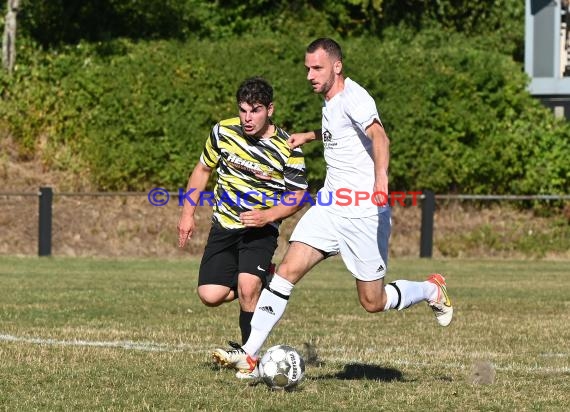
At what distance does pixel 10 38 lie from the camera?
2627 centimetres

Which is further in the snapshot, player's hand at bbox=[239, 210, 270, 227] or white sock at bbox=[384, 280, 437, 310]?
player's hand at bbox=[239, 210, 270, 227]

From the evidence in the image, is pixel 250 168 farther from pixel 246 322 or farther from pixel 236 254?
pixel 246 322

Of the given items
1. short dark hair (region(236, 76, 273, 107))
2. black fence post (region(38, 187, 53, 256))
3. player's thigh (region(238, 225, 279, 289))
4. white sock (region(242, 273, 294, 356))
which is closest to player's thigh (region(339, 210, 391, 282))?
white sock (region(242, 273, 294, 356))

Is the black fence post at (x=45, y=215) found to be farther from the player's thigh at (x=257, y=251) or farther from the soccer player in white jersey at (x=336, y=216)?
the soccer player in white jersey at (x=336, y=216)

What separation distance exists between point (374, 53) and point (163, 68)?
4.40m

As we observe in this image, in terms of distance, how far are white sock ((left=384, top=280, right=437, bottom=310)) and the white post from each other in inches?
740

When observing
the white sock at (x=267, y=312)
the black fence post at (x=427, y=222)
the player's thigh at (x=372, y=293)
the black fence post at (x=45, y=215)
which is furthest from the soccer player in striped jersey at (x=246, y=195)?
the black fence post at (x=427, y=222)

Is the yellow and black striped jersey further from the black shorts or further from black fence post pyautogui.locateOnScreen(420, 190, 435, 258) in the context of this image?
black fence post pyautogui.locateOnScreen(420, 190, 435, 258)

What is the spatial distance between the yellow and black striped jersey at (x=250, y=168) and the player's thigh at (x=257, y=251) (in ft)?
0.40

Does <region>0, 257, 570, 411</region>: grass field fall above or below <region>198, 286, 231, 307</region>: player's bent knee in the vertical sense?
below

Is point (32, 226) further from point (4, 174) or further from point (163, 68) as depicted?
point (163, 68)

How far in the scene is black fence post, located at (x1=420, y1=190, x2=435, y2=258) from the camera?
80.8 feet

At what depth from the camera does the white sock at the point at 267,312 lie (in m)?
8.33

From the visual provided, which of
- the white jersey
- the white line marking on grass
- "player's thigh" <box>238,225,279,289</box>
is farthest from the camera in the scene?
the white line marking on grass
